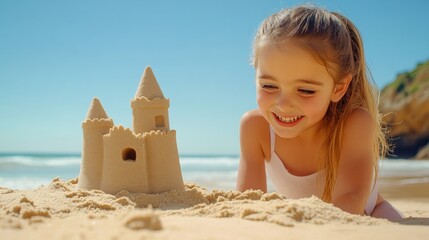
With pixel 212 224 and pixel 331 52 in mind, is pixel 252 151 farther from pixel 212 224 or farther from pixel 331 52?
pixel 212 224

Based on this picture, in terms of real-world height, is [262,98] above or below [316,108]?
above

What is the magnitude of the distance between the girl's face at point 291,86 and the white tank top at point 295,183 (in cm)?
73

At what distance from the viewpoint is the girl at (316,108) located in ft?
12.1

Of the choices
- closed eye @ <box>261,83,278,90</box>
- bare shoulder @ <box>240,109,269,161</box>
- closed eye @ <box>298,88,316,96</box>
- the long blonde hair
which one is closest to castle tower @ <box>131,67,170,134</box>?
bare shoulder @ <box>240,109,269,161</box>

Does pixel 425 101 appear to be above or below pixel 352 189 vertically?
above

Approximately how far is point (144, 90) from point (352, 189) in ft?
Result: 7.84

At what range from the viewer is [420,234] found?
2.38 metres

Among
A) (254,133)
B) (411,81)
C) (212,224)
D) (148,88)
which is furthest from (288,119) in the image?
(411,81)

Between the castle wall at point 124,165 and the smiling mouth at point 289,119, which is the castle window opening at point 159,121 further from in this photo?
the smiling mouth at point 289,119

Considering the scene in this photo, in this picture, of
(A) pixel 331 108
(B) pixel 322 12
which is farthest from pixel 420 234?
(B) pixel 322 12

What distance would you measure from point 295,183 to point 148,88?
6.16ft

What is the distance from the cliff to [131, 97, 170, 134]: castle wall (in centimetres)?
2383

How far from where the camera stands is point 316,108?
3.80 m

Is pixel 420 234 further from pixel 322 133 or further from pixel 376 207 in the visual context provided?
pixel 376 207
